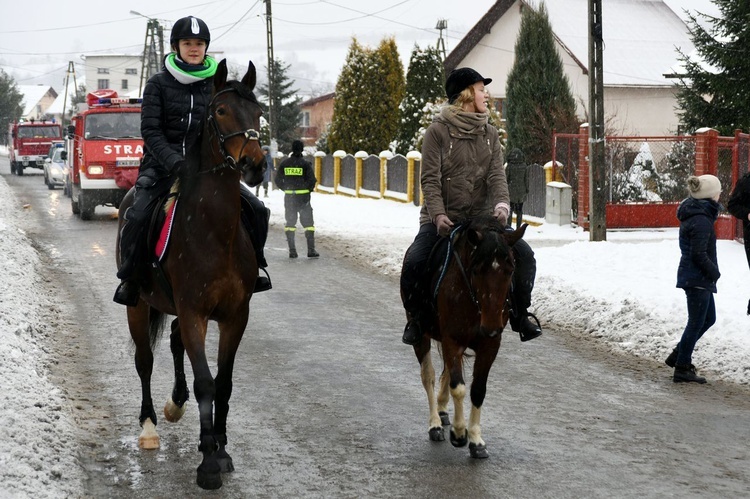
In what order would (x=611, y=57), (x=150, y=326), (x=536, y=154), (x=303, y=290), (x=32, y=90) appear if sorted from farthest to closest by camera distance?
1. (x=32, y=90)
2. (x=611, y=57)
3. (x=536, y=154)
4. (x=303, y=290)
5. (x=150, y=326)

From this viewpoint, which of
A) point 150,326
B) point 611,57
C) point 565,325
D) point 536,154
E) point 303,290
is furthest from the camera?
point 611,57

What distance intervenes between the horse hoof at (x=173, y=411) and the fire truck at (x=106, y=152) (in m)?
18.8

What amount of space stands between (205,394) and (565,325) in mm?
6550

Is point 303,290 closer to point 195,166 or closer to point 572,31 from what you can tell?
point 195,166

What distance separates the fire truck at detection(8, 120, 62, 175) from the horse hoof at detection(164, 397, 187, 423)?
56.5 metres

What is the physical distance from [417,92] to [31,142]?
30083 mm

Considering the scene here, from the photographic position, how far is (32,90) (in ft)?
581

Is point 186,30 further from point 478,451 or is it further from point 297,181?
point 297,181

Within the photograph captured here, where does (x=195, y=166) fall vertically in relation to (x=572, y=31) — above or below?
below

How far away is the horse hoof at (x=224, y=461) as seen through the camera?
19.9 ft

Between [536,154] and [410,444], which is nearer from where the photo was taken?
[410,444]

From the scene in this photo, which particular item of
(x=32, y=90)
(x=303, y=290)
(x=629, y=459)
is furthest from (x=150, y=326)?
(x=32, y=90)

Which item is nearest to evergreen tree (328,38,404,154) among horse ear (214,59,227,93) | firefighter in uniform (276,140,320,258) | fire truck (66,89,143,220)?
fire truck (66,89,143,220)

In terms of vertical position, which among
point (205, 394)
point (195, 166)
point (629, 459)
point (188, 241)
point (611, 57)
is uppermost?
point (611, 57)
